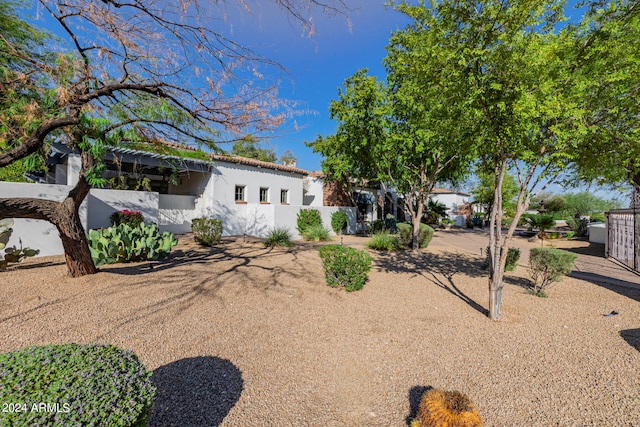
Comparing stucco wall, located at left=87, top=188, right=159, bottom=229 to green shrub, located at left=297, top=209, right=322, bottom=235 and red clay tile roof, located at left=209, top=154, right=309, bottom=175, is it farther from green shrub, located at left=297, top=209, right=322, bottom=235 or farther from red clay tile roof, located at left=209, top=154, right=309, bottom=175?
green shrub, located at left=297, top=209, right=322, bottom=235

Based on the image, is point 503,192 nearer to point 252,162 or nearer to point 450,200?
point 450,200

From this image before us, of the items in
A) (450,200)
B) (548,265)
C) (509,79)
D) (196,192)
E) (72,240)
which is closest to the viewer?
(509,79)

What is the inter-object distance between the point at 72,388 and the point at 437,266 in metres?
9.21

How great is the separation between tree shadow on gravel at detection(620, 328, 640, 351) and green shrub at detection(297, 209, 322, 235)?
13.1 meters

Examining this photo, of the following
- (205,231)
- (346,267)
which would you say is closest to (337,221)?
(205,231)

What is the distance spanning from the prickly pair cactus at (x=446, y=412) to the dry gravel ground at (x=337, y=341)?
31 centimetres

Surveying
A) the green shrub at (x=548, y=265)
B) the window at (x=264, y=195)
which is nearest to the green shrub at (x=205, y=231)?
the window at (x=264, y=195)

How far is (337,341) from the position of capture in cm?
386

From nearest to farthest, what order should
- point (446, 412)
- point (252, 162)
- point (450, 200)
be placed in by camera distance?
point (446, 412)
point (252, 162)
point (450, 200)

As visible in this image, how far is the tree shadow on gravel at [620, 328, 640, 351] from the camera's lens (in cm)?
369

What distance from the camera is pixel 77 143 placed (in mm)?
5383

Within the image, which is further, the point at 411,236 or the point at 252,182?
the point at 252,182

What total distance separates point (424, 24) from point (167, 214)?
13.5 meters

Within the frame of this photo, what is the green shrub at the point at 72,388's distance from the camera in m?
1.34
